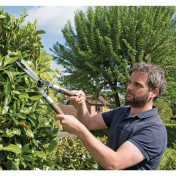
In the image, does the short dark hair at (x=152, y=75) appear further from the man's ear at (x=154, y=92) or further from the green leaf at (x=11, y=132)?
the green leaf at (x=11, y=132)

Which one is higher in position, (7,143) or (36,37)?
(36,37)

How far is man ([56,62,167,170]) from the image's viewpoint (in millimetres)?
1949

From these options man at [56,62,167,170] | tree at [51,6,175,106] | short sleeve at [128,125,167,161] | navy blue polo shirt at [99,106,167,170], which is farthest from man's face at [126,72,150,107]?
tree at [51,6,175,106]

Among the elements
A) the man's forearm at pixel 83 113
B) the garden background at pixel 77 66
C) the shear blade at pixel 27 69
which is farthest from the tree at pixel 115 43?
the shear blade at pixel 27 69

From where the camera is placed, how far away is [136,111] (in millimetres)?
2637

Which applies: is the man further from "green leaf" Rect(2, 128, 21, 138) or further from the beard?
"green leaf" Rect(2, 128, 21, 138)

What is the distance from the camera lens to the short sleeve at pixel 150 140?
7.07 ft

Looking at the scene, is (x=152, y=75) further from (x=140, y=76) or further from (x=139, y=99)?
(x=139, y=99)

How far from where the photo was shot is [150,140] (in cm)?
219

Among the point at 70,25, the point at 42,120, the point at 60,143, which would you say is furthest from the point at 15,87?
the point at 70,25

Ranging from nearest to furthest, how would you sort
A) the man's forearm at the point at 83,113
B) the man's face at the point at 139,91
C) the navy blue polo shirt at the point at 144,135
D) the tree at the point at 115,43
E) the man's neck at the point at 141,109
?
the navy blue polo shirt at the point at 144,135, the man's face at the point at 139,91, the man's neck at the point at 141,109, the man's forearm at the point at 83,113, the tree at the point at 115,43

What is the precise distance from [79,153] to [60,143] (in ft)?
2.77

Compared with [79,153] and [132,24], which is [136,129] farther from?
[132,24]

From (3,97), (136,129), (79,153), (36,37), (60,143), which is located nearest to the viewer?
(3,97)
